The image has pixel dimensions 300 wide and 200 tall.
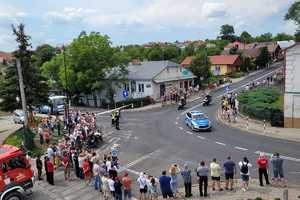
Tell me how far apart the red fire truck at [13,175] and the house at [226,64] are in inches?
3092

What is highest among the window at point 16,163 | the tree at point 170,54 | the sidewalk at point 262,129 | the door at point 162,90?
the tree at point 170,54

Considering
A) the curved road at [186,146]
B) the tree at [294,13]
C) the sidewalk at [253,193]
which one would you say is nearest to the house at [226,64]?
the tree at [294,13]

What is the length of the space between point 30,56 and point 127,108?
59.3 feet

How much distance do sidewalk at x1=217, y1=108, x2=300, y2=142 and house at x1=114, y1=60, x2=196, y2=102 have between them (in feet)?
63.7

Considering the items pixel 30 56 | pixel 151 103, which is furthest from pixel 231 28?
pixel 30 56

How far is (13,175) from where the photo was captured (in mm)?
19641

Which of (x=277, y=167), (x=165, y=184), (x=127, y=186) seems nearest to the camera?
(x=165, y=184)

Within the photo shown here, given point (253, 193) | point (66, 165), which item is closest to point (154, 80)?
point (66, 165)

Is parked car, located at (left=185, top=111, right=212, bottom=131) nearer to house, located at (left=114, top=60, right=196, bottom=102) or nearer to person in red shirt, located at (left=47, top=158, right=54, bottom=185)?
person in red shirt, located at (left=47, top=158, right=54, bottom=185)

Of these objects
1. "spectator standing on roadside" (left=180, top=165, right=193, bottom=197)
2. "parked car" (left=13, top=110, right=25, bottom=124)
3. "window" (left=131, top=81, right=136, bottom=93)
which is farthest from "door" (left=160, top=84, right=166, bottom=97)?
"spectator standing on roadside" (left=180, top=165, right=193, bottom=197)

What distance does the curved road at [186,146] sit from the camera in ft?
81.3

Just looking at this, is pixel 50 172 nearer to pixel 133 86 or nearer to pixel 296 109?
pixel 296 109

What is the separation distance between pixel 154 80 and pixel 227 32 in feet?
471

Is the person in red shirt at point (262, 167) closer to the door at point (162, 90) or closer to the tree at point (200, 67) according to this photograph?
the door at point (162, 90)
